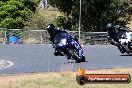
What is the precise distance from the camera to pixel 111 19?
41.4m

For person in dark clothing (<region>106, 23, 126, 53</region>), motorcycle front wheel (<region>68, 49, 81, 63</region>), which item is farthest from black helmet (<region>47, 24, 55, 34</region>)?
person in dark clothing (<region>106, 23, 126, 53</region>)

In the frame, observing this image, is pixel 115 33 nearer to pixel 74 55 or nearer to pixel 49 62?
pixel 74 55

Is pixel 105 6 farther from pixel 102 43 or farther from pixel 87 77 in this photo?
pixel 87 77

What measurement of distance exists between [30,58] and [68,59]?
8.25 feet

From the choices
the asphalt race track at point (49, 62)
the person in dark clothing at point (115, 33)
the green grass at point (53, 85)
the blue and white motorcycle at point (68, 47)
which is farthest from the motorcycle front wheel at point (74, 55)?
the green grass at point (53, 85)

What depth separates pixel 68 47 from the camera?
2070 cm

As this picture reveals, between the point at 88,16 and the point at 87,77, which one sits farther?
the point at 88,16

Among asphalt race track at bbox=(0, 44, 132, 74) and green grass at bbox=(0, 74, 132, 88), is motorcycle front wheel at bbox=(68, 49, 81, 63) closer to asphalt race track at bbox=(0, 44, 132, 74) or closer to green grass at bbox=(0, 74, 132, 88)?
asphalt race track at bbox=(0, 44, 132, 74)

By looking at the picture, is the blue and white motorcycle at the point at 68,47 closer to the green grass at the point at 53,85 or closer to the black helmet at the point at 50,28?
the black helmet at the point at 50,28

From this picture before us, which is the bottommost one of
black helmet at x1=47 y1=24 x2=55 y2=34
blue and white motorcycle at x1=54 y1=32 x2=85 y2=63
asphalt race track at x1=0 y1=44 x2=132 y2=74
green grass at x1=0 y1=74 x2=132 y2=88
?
asphalt race track at x1=0 y1=44 x2=132 y2=74

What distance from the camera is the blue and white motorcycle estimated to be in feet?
67.2

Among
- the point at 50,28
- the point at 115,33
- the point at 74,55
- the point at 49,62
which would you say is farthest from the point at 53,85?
the point at 115,33

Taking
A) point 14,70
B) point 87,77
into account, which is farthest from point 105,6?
point 87,77

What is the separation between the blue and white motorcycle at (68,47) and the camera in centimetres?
2047
